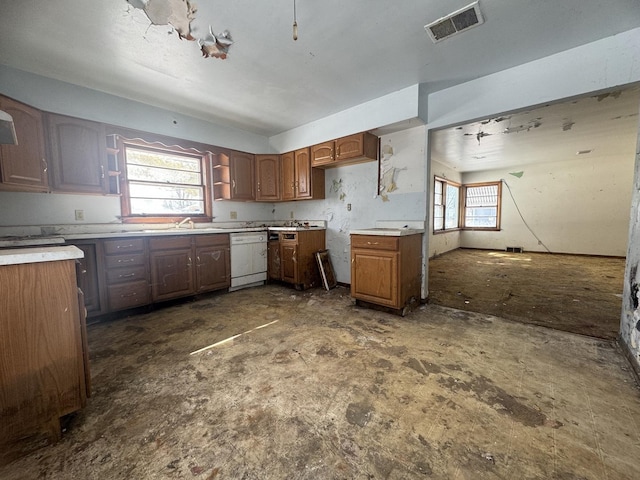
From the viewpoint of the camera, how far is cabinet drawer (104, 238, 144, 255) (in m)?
2.60

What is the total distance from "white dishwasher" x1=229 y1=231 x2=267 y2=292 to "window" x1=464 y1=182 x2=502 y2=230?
22.5 ft

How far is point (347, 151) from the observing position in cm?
334

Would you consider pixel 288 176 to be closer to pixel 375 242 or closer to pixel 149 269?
pixel 375 242

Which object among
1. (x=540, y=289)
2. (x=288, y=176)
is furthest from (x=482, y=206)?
(x=288, y=176)

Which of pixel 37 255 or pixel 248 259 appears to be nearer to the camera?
pixel 37 255

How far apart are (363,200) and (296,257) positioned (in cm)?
130

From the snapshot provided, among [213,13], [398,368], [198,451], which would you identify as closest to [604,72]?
[398,368]

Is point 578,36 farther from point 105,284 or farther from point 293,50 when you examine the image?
point 105,284

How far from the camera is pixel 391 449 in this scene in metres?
1.17

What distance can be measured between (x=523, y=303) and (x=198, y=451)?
143 inches

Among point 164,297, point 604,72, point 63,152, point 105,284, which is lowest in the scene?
point 164,297

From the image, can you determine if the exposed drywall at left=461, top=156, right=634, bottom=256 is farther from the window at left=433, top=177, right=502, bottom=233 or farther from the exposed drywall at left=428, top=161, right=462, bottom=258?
the exposed drywall at left=428, top=161, right=462, bottom=258

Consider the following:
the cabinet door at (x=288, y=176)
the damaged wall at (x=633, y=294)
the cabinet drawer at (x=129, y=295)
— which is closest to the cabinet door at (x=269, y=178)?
the cabinet door at (x=288, y=176)

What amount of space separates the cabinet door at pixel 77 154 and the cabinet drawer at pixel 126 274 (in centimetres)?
92
